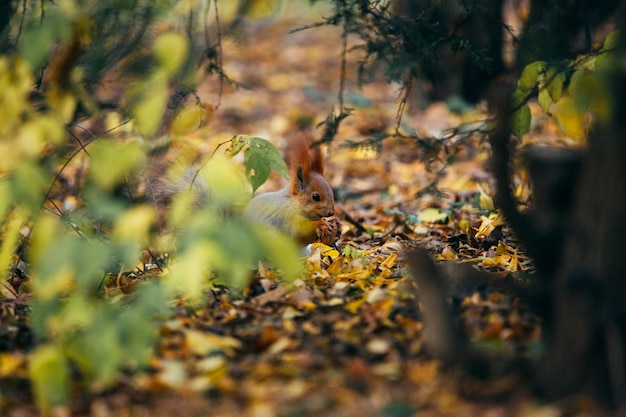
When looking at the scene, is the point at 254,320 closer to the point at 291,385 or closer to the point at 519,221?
the point at 291,385

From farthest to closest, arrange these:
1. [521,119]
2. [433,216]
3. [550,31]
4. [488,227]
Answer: [433,216] < [550,31] < [488,227] < [521,119]

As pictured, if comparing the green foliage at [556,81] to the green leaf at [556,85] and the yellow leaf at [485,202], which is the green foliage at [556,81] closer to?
the green leaf at [556,85]

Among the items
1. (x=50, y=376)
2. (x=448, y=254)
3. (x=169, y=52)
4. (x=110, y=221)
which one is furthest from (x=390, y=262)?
(x=50, y=376)

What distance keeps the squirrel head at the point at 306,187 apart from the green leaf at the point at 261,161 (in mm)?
1023

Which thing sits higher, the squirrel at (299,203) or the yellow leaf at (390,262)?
the squirrel at (299,203)

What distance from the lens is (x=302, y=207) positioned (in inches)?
154

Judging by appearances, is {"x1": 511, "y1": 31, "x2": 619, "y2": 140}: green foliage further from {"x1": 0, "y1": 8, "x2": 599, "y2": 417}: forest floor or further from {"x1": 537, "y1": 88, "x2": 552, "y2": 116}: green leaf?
{"x1": 0, "y1": 8, "x2": 599, "y2": 417}: forest floor

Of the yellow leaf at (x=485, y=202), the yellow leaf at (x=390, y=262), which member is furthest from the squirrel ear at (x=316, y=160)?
the yellow leaf at (x=485, y=202)

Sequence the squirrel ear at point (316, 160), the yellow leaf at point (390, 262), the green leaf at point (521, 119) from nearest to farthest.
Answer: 1. the green leaf at point (521, 119)
2. the yellow leaf at point (390, 262)
3. the squirrel ear at point (316, 160)

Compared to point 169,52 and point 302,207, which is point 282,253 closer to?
point 169,52

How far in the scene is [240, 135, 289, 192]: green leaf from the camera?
9.11ft

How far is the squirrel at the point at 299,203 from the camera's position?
12.7ft

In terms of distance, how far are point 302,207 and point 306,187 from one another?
10 centimetres

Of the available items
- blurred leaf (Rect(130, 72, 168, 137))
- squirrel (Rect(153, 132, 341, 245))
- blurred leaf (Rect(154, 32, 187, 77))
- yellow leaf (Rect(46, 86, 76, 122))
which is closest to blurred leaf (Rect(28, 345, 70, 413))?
blurred leaf (Rect(130, 72, 168, 137))
